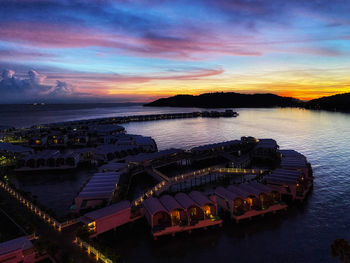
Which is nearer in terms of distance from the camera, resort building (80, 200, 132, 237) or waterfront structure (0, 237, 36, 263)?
waterfront structure (0, 237, 36, 263)

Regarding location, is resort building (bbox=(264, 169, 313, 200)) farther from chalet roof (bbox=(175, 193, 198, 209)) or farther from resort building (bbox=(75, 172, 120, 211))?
resort building (bbox=(75, 172, 120, 211))

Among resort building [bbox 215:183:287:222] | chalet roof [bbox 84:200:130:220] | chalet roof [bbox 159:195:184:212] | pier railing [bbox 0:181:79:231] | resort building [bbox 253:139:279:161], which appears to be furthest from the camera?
resort building [bbox 253:139:279:161]

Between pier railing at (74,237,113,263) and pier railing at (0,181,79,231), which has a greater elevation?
pier railing at (0,181,79,231)

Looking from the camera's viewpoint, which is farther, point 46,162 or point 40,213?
point 46,162

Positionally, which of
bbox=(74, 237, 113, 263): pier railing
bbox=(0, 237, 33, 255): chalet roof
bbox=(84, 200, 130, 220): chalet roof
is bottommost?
bbox=(74, 237, 113, 263): pier railing

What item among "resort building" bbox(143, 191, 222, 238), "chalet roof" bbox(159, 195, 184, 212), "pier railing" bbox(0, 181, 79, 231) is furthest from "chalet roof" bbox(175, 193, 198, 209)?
"pier railing" bbox(0, 181, 79, 231)

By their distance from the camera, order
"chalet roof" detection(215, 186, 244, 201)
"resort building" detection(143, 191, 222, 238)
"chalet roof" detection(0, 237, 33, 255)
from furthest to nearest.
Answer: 1. "chalet roof" detection(215, 186, 244, 201)
2. "resort building" detection(143, 191, 222, 238)
3. "chalet roof" detection(0, 237, 33, 255)

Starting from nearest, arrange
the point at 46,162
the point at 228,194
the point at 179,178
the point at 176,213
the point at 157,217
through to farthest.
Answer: the point at 157,217, the point at 176,213, the point at 228,194, the point at 179,178, the point at 46,162

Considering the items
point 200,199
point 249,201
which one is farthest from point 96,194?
point 249,201

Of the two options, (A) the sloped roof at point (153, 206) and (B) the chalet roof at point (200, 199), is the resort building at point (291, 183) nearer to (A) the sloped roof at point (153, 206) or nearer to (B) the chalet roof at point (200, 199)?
(B) the chalet roof at point (200, 199)

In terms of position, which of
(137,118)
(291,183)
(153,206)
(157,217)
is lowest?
(157,217)

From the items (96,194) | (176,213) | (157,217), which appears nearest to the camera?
(157,217)

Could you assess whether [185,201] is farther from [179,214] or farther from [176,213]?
[176,213]
